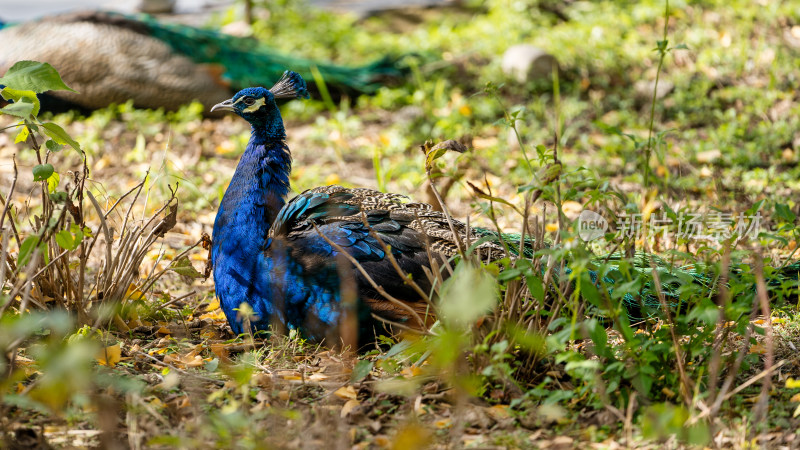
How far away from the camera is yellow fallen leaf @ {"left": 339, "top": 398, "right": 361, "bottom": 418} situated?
93.7 inches

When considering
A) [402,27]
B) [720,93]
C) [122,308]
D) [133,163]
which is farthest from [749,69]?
[122,308]

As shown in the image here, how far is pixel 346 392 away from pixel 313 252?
0.61 metres

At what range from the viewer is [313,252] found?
2.94 metres

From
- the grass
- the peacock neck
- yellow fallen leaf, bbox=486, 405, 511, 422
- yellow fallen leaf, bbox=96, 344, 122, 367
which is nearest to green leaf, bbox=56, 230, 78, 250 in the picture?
the grass

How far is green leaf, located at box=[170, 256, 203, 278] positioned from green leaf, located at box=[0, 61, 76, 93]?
91cm

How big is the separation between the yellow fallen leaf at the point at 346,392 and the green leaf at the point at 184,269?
0.87 meters

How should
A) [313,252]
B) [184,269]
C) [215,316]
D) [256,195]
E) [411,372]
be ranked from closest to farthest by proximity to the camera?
[411,372] < [313,252] < [184,269] < [256,195] < [215,316]

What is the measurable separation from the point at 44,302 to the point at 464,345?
5.09 feet

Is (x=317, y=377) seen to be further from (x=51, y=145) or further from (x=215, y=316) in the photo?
(x=51, y=145)

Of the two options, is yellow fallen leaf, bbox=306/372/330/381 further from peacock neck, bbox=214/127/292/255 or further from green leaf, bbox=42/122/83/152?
green leaf, bbox=42/122/83/152

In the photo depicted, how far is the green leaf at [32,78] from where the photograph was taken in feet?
7.61

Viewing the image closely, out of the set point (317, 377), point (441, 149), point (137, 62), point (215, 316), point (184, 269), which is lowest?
point (215, 316)

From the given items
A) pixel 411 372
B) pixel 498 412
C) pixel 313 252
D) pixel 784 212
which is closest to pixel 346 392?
pixel 411 372

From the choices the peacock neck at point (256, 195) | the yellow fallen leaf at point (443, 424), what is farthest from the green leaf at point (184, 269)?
the yellow fallen leaf at point (443, 424)
